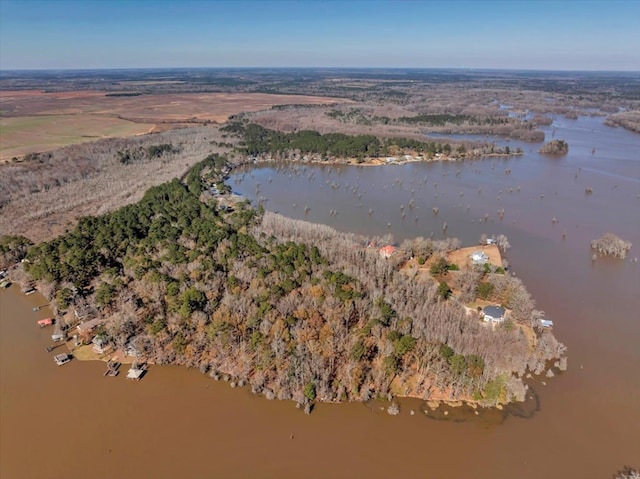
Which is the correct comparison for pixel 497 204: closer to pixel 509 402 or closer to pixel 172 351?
pixel 509 402

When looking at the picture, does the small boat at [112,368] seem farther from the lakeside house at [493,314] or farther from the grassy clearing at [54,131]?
the grassy clearing at [54,131]

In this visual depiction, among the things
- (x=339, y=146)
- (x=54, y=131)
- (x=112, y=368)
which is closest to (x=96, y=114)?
(x=54, y=131)

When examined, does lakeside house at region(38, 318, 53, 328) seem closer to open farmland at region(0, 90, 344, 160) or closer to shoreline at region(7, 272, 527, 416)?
shoreline at region(7, 272, 527, 416)

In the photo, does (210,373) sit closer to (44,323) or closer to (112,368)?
(112,368)

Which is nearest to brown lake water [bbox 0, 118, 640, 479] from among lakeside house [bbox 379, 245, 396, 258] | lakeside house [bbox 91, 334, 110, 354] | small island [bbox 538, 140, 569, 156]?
lakeside house [bbox 91, 334, 110, 354]

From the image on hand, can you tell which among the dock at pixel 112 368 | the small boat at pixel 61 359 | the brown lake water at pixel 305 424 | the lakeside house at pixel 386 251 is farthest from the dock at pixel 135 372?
the lakeside house at pixel 386 251

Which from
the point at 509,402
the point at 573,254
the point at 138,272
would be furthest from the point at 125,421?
the point at 573,254
